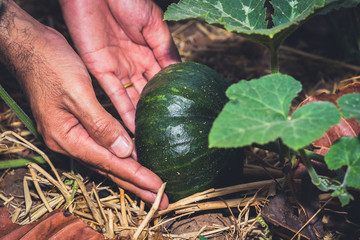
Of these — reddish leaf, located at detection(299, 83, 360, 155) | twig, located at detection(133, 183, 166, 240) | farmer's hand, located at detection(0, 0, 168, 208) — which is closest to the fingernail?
farmer's hand, located at detection(0, 0, 168, 208)

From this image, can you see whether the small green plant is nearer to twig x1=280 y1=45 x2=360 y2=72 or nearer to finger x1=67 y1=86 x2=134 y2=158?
finger x1=67 y1=86 x2=134 y2=158

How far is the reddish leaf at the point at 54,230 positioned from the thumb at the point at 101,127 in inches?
18.6

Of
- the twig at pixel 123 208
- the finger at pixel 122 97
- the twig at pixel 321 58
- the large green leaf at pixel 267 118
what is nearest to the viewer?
the large green leaf at pixel 267 118

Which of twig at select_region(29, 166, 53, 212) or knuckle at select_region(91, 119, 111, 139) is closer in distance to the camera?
knuckle at select_region(91, 119, 111, 139)

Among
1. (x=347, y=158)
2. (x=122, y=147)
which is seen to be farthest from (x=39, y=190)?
(x=347, y=158)

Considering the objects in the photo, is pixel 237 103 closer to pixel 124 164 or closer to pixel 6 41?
pixel 124 164

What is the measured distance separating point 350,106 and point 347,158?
23 centimetres

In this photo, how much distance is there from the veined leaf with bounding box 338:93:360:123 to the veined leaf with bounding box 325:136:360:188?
17 cm

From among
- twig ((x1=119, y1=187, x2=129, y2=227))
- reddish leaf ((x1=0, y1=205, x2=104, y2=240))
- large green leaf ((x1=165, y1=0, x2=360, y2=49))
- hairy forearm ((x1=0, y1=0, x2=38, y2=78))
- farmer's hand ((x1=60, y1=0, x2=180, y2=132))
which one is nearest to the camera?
large green leaf ((x1=165, y1=0, x2=360, y2=49))

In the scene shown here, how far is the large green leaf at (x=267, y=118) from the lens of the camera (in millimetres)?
1172

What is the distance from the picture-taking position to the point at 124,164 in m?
2.09

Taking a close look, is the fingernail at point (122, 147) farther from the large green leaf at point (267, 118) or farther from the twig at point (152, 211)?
the large green leaf at point (267, 118)

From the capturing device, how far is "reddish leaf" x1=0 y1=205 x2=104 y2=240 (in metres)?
1.90

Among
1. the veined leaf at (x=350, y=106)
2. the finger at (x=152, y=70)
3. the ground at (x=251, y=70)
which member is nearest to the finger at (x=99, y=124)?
the ground at (x=251, y=70)
